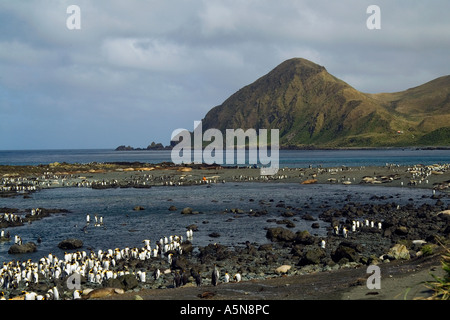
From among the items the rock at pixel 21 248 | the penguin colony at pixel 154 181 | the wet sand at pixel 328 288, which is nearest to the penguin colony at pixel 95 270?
the wet sand at pixel 328 288

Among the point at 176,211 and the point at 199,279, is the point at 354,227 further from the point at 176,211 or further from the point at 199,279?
the point at 176,211

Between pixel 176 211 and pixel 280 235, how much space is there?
1679 centimetres

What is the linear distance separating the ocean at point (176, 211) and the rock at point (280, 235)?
1.94 feet

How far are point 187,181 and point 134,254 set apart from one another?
162 ft

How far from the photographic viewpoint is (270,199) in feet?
163

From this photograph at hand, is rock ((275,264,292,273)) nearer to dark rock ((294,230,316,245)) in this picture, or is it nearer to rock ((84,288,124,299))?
dark rock ((294,230,316,245))

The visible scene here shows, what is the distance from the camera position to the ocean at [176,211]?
99.5 feet

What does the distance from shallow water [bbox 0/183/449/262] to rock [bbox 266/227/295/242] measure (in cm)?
60

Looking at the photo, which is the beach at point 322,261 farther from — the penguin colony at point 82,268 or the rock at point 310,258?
the penguin colony at point 82,268

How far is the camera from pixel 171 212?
4209cm

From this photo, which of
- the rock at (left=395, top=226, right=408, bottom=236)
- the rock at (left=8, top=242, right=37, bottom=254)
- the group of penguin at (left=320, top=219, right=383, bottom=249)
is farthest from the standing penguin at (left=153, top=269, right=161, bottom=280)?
the rock at (left=395, top=226, right=408, bottom=236)

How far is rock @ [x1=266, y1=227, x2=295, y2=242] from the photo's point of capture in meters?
27.8


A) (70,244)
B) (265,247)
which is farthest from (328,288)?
(70,244)
